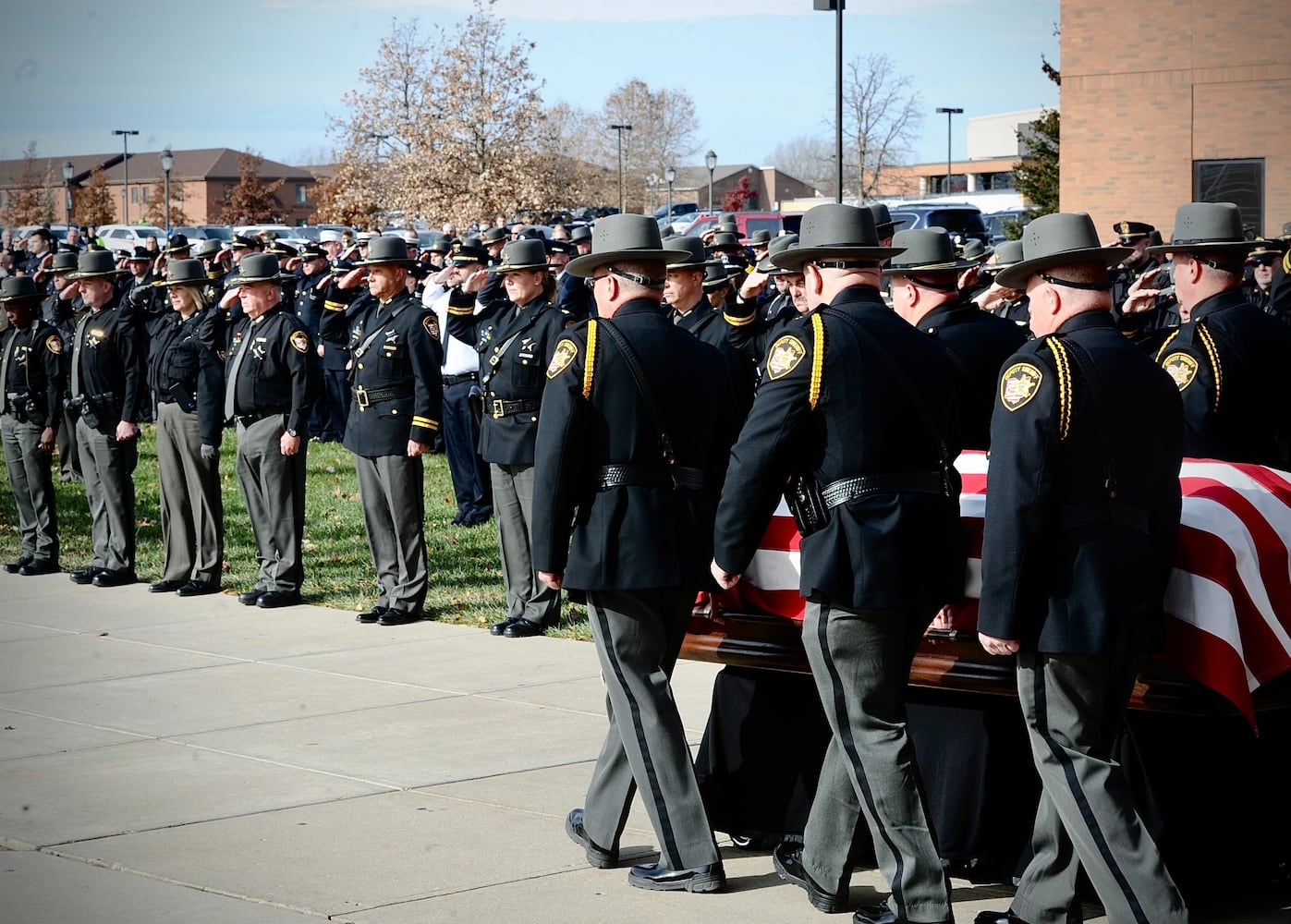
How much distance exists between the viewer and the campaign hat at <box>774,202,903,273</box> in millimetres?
4891

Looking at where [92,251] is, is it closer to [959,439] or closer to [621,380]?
[621,380]

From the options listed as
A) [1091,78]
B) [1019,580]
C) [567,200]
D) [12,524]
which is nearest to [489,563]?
[12,524]

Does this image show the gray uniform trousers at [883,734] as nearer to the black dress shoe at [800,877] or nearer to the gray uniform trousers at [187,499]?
the black dress shoe at [800,877]

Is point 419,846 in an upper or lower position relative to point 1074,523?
lower

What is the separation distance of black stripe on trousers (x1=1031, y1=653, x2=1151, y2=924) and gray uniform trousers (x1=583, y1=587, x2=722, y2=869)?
1223 millimetres

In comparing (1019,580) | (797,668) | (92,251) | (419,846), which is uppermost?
(92,251)

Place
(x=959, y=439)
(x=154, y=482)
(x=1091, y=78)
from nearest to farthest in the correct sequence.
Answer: (x=959, y=439) < (x=154, y=482) < (x=1091, y=78)

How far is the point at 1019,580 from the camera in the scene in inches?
171

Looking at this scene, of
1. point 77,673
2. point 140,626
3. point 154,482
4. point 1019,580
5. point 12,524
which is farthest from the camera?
point 154,482

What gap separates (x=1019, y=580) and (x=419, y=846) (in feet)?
8.00

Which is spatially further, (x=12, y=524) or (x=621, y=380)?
(x=12, y=524)

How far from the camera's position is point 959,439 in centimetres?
494

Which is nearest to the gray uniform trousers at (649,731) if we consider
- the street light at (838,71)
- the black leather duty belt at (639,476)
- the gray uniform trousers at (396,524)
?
the black leather duty belt at (639,476)

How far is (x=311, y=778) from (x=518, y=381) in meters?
3.72
